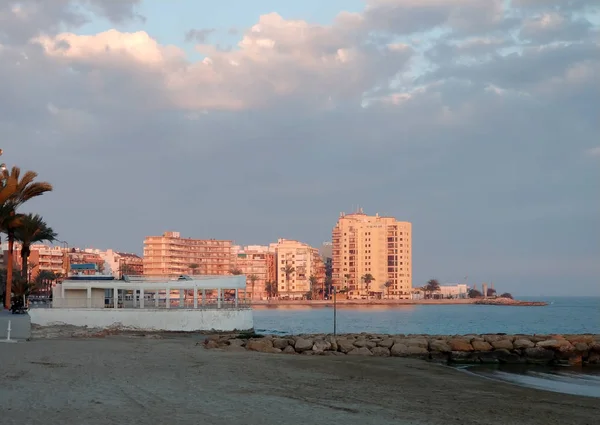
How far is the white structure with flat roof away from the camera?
4056cm

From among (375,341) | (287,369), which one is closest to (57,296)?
(375,341)

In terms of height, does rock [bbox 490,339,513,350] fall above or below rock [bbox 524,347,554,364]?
above

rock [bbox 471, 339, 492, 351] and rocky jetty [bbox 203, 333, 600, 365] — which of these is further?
rock [bbox 471, 339, 492, 351]

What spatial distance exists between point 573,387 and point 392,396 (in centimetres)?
1155

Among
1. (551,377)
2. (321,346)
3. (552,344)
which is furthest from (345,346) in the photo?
(552,344)

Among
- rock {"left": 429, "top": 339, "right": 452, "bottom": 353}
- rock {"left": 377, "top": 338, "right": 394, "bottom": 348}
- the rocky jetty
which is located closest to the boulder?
the rocky jetty

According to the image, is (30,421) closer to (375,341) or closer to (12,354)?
(12,354)

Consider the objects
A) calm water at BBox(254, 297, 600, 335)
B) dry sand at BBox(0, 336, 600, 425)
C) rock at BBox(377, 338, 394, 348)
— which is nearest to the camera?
dry sand at BBox(0, 336, 600, 425)

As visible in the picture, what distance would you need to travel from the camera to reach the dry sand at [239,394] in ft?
36.1

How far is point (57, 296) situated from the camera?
4250 cm

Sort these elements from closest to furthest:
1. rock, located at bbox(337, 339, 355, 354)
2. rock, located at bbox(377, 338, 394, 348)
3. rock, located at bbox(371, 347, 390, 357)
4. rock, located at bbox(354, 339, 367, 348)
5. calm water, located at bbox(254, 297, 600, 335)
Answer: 1. rock, located at bbox(371, 347, 390, 357)
2. rock, located at bbox(337, 339, 355, 354)
3. rock, located at bbox(354, 339, 367, 348)
4. rock, located at bbox(377, 338, 394, 348)
5. calm water, located at bbox(254, 297, 600, 335)

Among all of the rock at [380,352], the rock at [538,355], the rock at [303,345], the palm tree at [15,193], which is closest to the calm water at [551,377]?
the rock at [538,355]

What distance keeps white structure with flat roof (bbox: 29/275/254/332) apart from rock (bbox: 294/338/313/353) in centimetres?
1146

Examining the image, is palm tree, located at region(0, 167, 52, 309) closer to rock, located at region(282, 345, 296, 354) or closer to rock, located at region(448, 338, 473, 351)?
rock, located at region(282, 345, 296, 354)
